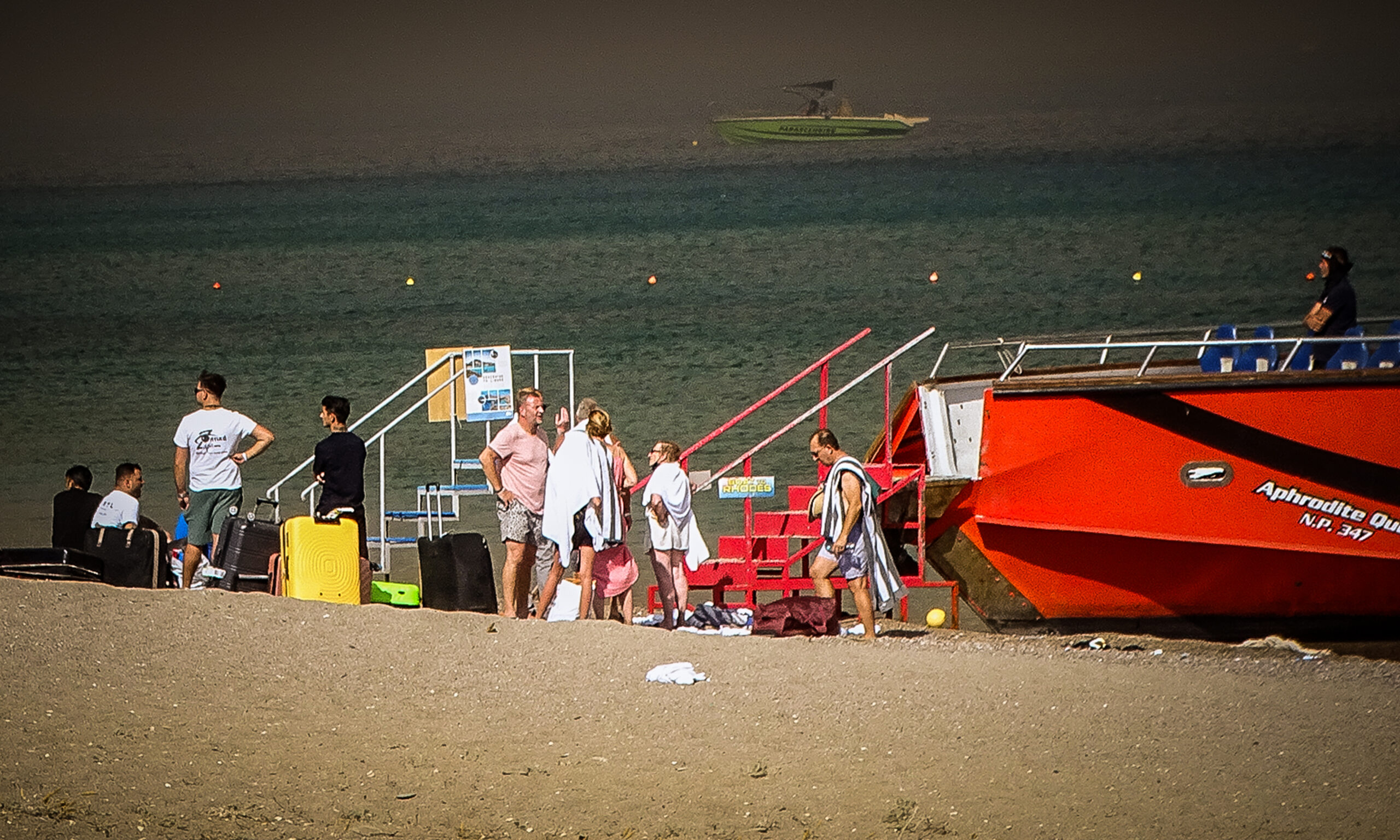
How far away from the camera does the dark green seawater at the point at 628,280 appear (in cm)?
2098

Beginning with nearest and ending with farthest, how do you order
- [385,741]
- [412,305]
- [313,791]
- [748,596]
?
[313,791]
[385,741]
[748,596]
[412,305]

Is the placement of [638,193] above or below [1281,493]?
above

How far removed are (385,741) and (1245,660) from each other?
4814 mm

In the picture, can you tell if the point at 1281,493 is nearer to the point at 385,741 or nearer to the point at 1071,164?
the point at 385,741

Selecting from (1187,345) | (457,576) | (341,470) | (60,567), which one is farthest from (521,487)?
(1187,345)

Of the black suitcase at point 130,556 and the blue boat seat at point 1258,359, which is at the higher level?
the blue boat seat at point 1258,359

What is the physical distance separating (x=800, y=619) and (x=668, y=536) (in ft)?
2.98

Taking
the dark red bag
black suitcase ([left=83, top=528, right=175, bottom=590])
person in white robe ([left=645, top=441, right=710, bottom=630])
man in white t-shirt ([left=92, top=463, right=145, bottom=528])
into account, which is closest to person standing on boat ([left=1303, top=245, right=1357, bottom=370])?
the dark red bag

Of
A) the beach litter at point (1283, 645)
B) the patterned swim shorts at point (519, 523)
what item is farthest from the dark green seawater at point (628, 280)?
the patterned swim shorts at point (519, 523)

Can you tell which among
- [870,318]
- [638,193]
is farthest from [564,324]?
[638,193]

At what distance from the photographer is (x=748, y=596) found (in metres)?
9.29

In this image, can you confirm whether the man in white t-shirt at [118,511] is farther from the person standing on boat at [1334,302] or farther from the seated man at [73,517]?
the person standing on boat at [1334,302]

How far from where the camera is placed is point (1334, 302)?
342 inches

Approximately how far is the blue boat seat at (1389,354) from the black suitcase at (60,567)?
738 cm
